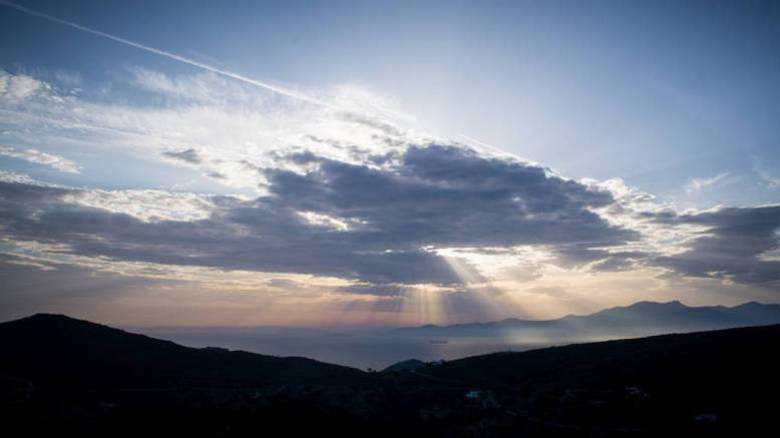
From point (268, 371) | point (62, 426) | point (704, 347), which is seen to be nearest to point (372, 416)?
point (62, 426)

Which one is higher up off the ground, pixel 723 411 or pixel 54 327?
pixel 54 327

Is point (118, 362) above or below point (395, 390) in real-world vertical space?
above

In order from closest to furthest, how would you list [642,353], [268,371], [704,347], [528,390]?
[528,390]
[704,347]
[642,353]
[268,371]

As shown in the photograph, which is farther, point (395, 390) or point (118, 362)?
point (118, 362)

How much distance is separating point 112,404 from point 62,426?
11.7m

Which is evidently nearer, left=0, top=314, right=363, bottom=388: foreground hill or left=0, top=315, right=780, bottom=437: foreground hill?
left=0, top=315, right=780, bottom=437: foreground hill

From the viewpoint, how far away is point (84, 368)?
85.0m

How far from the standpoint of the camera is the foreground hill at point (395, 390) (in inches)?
1982

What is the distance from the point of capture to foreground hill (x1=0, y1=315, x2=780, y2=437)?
50344mm

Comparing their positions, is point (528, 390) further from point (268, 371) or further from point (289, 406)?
point (268, 371)

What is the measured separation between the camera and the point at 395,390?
249ft

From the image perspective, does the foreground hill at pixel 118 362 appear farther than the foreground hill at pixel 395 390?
Yes

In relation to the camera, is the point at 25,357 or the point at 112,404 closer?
the point at 112,404

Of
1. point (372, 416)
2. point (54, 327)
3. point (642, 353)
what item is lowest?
point (372, 416)
